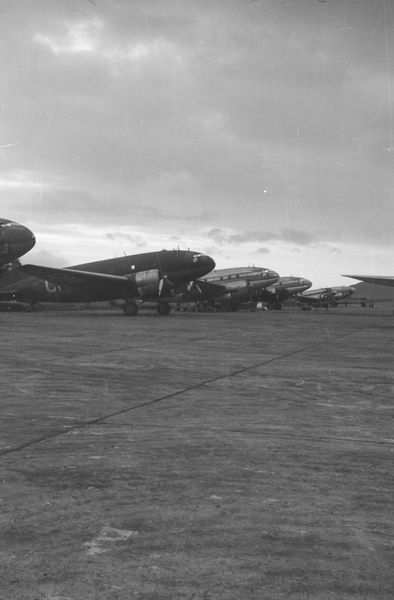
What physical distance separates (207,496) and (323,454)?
154 cm

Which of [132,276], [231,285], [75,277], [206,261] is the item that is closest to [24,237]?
[75,277]

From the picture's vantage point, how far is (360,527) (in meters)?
3.18

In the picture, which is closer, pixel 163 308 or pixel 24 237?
pixel 24 237

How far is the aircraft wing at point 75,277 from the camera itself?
3406 centimetres

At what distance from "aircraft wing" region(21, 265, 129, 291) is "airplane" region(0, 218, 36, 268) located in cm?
105

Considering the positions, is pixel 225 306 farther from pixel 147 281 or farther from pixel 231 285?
pixel 147 281

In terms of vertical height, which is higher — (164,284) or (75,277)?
(75,277)

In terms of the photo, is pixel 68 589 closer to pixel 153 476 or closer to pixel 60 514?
pixel 60 514

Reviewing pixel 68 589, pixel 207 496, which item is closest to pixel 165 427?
pixel 207 496

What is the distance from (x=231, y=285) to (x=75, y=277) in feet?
61.3

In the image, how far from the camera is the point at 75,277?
35.1 metres

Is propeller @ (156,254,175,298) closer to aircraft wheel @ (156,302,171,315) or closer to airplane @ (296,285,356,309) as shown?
aircraft wheel @ (156,302,171,315)

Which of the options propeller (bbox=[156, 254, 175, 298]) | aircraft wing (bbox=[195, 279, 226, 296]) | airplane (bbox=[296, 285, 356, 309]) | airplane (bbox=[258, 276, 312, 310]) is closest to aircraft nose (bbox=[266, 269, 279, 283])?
aircraft wing (bbox=[195, 279, 226, 296])

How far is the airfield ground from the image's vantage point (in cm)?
259
